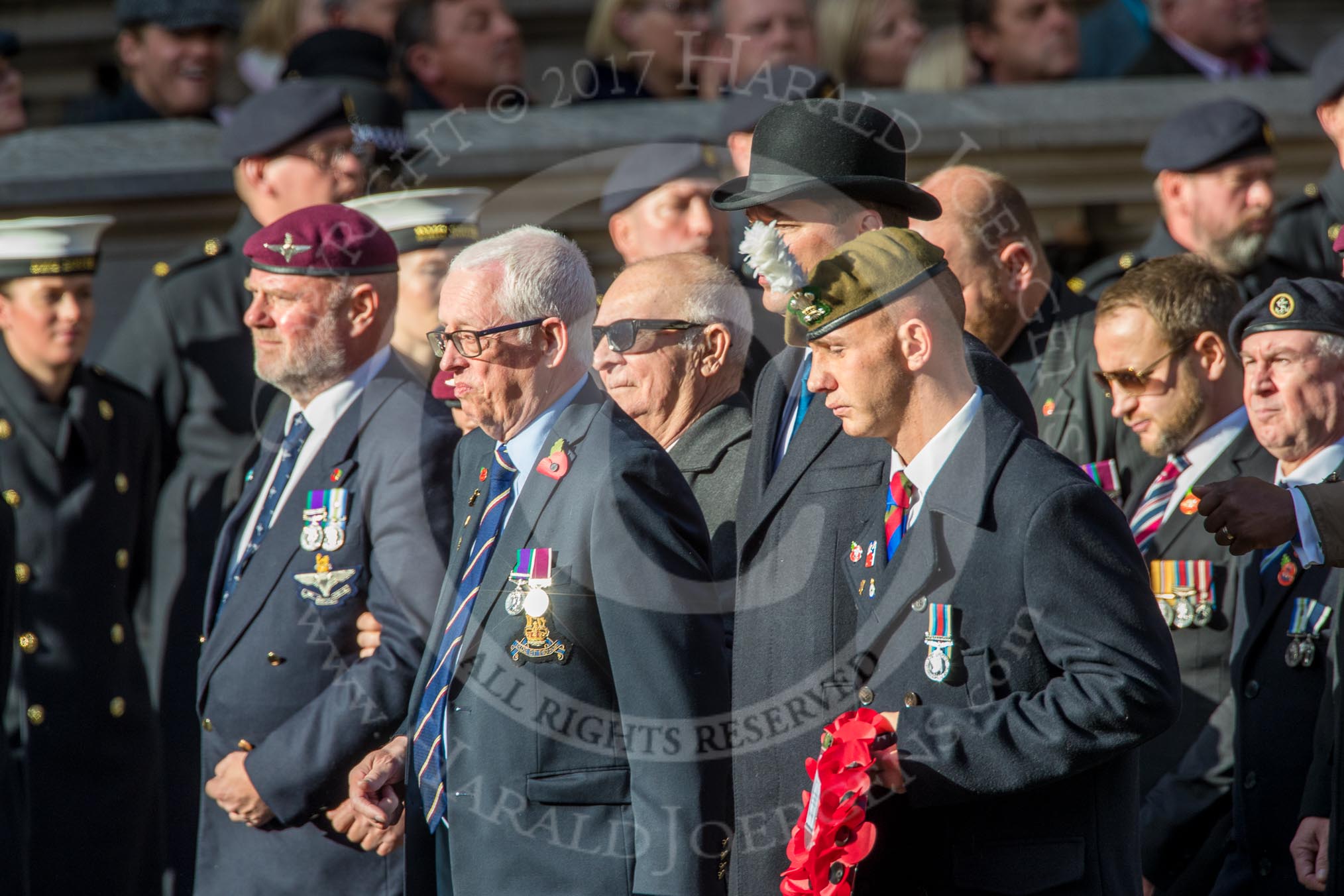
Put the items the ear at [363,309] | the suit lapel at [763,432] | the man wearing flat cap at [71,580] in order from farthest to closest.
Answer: the man wearing flat cap at [71,580] < the ear at [363,309] < the suit lapel at [763,432]

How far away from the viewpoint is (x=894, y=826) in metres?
3.24

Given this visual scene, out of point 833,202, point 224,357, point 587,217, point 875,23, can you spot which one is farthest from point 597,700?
point 875,23

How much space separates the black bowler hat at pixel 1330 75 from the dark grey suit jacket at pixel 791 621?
2784 mm

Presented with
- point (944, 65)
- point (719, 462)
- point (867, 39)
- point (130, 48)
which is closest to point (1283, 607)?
point (719, 462)

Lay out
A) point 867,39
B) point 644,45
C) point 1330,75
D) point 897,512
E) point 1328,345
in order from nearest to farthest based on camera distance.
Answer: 1. point 897,512
2. point 1328,345
3. point 1330,75
4. point 644,45
5. point 867,39

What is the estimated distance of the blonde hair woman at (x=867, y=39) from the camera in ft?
26.5

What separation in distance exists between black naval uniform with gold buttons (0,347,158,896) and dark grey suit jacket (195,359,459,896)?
3.92ft

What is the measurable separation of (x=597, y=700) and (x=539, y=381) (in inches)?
27.6

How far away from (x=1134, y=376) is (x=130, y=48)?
4.88 meters

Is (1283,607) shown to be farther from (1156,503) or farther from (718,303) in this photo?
(718,303)

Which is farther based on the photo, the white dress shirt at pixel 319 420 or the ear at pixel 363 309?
the ear at pixel 363 309

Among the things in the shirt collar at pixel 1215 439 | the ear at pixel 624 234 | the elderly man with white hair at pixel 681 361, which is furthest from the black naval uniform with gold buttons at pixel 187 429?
the shirt collar at pixel 1215 439

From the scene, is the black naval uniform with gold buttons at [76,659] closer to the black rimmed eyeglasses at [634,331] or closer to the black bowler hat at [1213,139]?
the black rimmed eyeglasses at [634,331]

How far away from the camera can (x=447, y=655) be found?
153 inches
